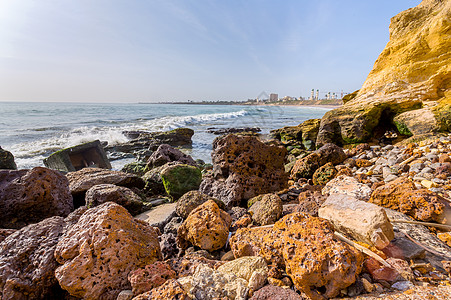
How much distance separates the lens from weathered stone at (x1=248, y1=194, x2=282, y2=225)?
7.48 ft

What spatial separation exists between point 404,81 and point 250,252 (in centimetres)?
902

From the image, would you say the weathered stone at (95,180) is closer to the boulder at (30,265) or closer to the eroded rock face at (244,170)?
the eroded rock face at (244,170)

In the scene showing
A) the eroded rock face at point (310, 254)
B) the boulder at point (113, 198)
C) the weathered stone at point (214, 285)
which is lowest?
the boulder at point (113, 198)

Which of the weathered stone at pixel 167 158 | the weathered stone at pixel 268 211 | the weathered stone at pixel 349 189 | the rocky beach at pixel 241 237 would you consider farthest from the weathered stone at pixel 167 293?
the weathered stone at pixel 167 158

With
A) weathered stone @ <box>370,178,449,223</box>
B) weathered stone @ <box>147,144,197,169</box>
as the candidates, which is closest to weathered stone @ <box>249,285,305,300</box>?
weathered stone @ <box>370,178,449,223</box>

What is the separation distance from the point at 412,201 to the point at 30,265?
3.59m

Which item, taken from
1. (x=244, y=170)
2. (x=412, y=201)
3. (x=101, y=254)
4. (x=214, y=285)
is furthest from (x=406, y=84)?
(x=101, y=254)

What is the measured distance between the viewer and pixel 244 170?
3.45 m

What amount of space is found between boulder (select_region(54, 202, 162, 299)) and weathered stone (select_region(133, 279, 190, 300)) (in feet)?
1.06

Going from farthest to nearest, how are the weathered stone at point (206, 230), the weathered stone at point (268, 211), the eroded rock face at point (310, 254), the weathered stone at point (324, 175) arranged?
the weathered stone at point (324, 175)
the weathered stone at point (268, 211)
the weathered stone at point (206, 230)
the eroded rock face at point (310, 254)

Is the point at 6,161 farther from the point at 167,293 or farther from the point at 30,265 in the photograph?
the point at 167,293

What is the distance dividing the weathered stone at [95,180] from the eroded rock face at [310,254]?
3.73m

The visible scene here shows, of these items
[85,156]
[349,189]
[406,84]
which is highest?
[406,84]

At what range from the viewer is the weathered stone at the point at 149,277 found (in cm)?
149
